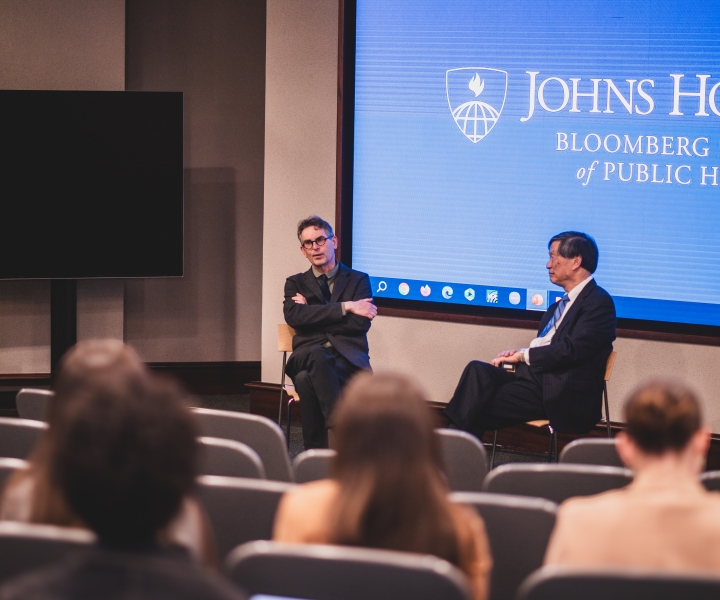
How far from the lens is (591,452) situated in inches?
125

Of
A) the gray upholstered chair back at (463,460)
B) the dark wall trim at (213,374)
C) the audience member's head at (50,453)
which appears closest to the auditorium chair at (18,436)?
the audience member's head at (50,453)

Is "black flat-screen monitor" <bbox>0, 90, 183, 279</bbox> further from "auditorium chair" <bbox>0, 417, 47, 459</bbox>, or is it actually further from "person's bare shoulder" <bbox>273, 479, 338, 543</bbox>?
"person's bare shoulder" <bbox>273, 479, 338, 543</bbox>

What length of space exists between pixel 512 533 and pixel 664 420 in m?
0.58

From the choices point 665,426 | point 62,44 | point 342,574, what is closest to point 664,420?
point 665,426

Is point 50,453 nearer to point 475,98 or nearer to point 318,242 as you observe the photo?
point 318,242

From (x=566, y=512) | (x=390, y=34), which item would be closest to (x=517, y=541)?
(x=566, y=512)

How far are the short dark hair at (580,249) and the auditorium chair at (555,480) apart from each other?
8.37 ft

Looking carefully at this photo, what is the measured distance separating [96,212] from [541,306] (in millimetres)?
3131

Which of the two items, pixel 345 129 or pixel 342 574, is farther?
pixel 345 129

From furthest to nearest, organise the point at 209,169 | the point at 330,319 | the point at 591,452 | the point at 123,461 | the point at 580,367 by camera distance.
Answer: the point at 209,169 → the point at 330,319 → the point at 580,367 → the point at 591,452 → the point at 123,461

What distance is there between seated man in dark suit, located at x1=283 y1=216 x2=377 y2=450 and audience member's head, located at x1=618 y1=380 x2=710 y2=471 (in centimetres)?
346

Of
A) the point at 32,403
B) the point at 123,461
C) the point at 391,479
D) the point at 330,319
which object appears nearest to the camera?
the point at 123,461

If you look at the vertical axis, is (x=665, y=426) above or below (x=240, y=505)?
above

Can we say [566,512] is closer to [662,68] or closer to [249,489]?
[249,489]
